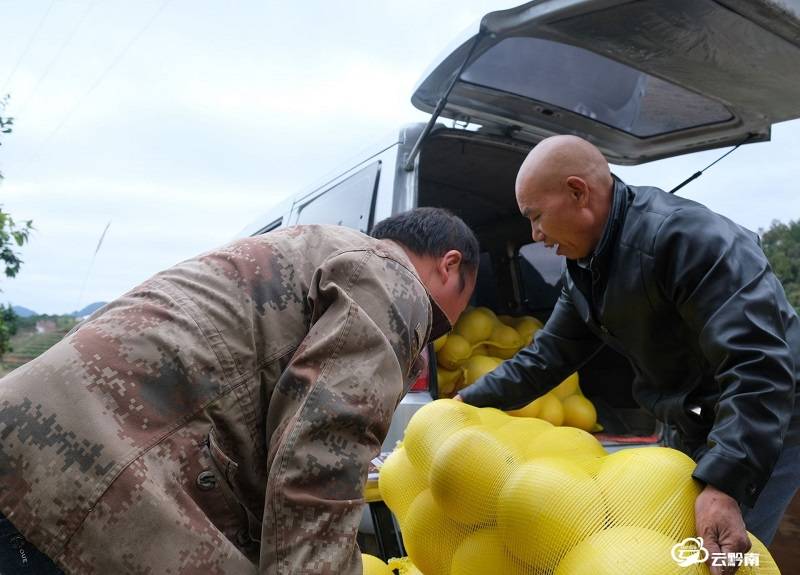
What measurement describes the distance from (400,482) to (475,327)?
5.85ft

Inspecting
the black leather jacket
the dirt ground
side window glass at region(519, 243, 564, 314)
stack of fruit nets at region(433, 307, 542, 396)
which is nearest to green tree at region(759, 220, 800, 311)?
side window glass at region(519, 243, 564, 314)

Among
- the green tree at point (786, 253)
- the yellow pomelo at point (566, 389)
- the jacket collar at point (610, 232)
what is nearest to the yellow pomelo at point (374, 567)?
the jacket collar at point (610, 232)

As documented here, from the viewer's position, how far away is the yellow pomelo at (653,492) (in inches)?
54.3

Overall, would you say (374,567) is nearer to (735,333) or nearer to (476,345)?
(735,333)

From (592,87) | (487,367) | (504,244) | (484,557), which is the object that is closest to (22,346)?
(504,244)

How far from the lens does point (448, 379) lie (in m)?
3.38

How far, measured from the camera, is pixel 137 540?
1007mm

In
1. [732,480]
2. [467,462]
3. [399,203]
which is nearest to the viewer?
[732,480]

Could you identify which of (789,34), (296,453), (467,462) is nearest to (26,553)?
(296,453)

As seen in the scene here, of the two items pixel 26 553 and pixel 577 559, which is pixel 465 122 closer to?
pixel 577 559

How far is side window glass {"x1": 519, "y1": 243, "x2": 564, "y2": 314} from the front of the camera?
415 cm

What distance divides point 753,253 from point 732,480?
1.97 feet

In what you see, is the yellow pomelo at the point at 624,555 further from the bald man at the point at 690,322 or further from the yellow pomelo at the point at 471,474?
the yellow pomelo at the point at 471,474

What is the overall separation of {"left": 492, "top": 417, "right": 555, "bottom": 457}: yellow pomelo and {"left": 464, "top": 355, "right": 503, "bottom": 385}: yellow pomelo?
1.39 metres
